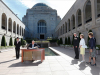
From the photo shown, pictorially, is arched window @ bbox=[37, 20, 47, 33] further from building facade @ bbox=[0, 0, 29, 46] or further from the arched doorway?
building facade @ bbox=[0, 0, 29, 46]

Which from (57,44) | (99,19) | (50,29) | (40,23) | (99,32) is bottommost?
(57,44)

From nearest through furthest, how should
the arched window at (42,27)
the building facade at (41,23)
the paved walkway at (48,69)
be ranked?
the paved walkway at (48,69) < the building facade at (41,23) < the arched window at (42,27)

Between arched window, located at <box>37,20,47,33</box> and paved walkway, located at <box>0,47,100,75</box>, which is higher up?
arched window, located at <box>37,20,47,33</box>

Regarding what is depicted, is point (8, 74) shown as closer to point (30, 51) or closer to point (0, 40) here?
point (30, 51)

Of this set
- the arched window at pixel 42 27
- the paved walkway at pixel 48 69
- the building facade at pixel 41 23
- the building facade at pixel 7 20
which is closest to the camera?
the paved walkway at pixel 48 69

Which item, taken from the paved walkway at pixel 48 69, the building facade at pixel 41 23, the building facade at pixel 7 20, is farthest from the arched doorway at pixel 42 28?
the paved walkway at pixel 48 69

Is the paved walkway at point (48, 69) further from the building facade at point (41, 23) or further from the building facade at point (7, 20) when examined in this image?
the building facade at point (41, 23)

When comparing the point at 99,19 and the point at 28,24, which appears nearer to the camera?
the point at 99,19

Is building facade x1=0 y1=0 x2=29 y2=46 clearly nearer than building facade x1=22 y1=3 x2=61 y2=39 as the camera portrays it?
Yes

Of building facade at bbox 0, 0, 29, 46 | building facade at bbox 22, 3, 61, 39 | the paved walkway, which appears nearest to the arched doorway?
building facade at bbox 22, 3, 61, 39

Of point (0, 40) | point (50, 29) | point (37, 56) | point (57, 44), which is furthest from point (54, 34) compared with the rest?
point (37, 56)

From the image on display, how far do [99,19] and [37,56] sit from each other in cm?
1144

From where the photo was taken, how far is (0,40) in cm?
1808

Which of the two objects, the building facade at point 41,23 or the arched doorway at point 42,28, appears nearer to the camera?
the building facade at point 41,23
